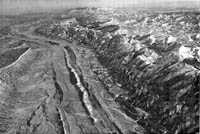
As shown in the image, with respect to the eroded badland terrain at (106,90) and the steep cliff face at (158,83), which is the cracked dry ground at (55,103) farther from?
the steep cliff face at (158,83)

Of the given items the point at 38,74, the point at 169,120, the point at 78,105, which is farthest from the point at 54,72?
the point at 169,120

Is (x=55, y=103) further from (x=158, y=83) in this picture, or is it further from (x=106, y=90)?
(x=158, y=83)

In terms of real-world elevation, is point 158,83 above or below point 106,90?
above

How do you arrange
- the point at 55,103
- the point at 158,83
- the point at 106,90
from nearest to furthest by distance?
the point at 158,83 → the point at 55,103 → the point at 106,90

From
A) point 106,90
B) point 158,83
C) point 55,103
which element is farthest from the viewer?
point 106,90

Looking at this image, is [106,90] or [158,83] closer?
[158,83]

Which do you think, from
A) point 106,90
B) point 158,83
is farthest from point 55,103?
point 158,83

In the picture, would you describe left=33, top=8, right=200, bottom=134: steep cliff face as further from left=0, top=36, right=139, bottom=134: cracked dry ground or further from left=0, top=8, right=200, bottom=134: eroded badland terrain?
left=0, top=36, right=139, bottom=134: cracked dry ground

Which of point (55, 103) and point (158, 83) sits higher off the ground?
point (158, 83)
